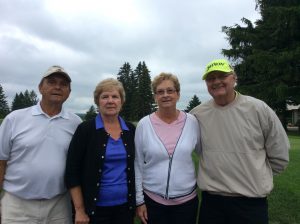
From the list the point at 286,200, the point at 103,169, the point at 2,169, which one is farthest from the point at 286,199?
the point at 2,169

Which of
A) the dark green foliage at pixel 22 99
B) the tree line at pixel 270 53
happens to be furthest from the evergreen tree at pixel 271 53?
the dark green foliage at pixel 22 99

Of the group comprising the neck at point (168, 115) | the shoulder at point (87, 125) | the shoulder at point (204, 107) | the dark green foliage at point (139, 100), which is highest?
the dark green foliage at point (139, 100)

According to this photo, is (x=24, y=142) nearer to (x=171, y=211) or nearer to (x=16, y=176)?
(x=16, y=176)

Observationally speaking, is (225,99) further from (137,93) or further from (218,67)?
(137,93)

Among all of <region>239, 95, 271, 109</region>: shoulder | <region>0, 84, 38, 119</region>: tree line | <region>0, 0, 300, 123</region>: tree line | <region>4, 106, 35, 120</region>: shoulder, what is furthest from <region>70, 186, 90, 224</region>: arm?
<region>0, 84, 38, 119</region>: tree line

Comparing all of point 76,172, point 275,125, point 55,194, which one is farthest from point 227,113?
point 55,194

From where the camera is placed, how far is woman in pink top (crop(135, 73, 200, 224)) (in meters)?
4.33

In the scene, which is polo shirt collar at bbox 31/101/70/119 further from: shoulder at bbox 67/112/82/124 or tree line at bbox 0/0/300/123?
tree line at bbox 0/0/300/123

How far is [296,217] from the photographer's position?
22.2 feet

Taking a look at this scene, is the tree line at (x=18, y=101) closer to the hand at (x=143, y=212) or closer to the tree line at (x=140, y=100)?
the tree line at (x=140, y=100)

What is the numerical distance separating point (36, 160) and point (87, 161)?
54 cm

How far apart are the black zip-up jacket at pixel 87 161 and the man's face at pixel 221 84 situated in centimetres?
123

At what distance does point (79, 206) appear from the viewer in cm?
409

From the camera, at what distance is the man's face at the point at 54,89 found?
4.27 meters
